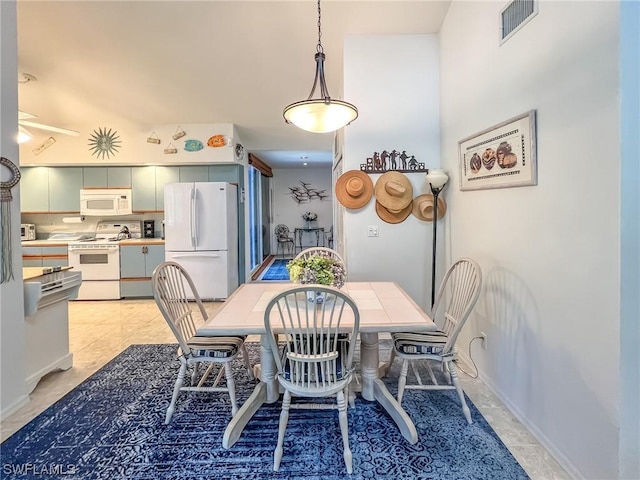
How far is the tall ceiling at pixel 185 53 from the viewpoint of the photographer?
3.07m

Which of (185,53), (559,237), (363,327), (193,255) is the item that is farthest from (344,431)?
(185,53)

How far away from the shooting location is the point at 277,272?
7059 mm

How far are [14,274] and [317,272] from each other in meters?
1.94

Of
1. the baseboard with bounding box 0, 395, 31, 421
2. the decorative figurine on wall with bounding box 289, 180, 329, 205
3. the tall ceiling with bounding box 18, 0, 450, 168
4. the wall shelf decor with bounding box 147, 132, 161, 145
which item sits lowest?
the baseboard with bounding box 0, 395, 31, 421

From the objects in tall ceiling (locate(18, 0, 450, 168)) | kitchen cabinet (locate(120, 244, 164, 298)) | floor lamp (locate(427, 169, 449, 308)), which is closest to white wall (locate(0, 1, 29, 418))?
tall ceiling (locate(18, 0, 450, 168))

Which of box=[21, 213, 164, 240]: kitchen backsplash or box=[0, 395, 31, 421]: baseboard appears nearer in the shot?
box=[0, 395, 31, 421]: baseboard

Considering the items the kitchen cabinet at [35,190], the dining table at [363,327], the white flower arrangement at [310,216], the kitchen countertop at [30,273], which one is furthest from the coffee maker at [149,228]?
the white flower arrangement at [310,216]

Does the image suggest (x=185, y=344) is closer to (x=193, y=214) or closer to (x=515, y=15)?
(x=515, y=15)

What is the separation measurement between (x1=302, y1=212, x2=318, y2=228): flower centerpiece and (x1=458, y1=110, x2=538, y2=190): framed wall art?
6660 mm

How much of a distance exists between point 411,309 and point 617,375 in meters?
0.92

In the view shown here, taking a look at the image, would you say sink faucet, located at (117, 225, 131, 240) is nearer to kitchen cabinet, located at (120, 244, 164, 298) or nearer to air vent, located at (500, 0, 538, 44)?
kitchen cabinet, located at (120, 244, 164, 298)

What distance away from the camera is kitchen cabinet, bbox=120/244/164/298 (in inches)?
194

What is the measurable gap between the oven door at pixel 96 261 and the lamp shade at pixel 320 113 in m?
4.03

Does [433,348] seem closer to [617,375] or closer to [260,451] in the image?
[617,375]
